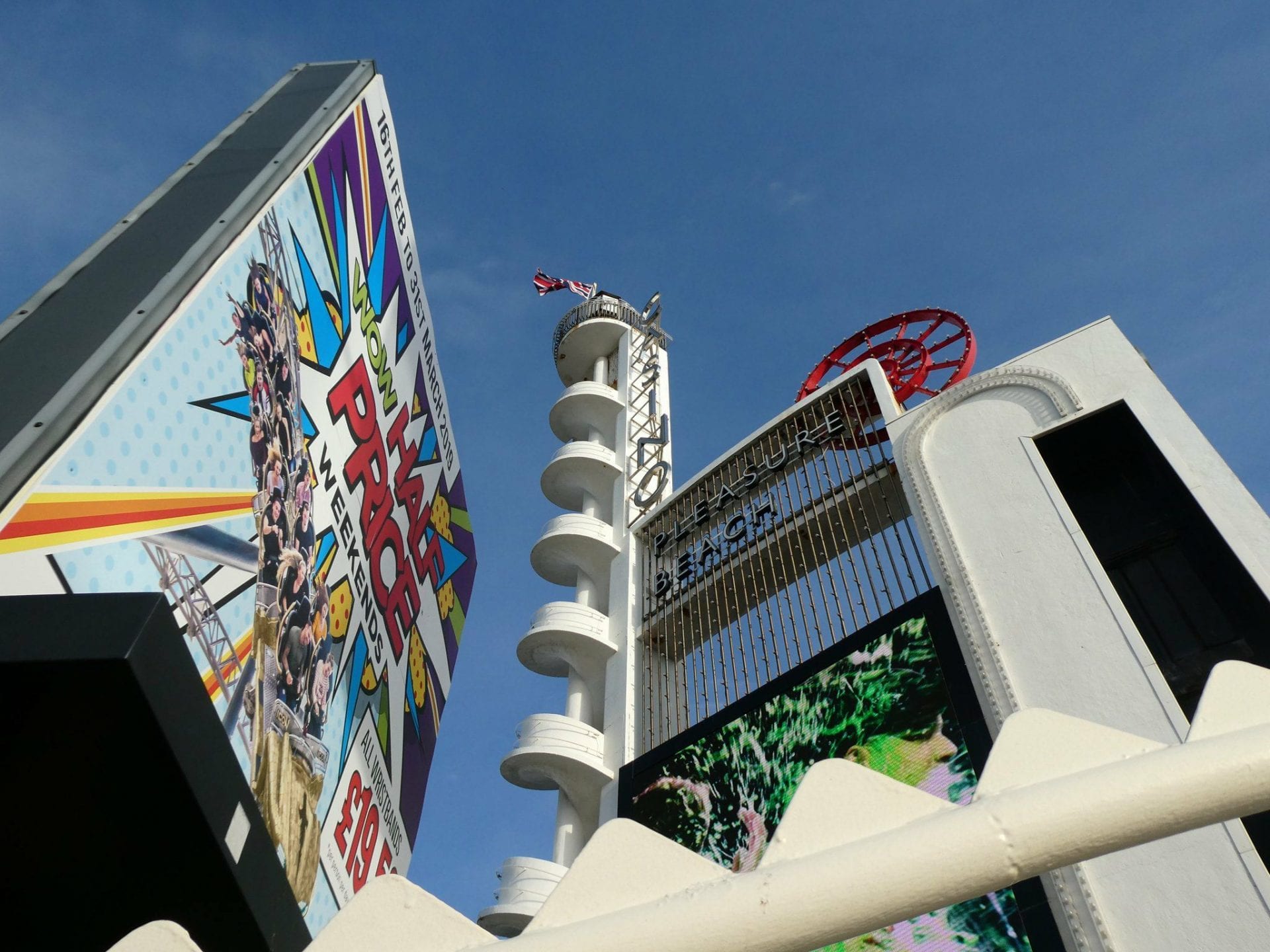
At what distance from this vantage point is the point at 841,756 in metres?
12.2

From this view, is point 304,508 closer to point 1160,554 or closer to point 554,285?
point 1160,554

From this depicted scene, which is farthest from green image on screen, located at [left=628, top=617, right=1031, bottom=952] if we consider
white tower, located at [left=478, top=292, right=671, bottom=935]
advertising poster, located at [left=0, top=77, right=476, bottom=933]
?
advertising poster, located at [left=0, top=77, right=476, bottom=933]

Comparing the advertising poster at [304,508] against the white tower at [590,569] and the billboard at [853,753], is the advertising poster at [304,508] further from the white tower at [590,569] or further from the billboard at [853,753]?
the billboard at [853,753]

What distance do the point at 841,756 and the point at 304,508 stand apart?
306 inches

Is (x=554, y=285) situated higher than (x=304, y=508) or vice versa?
(x=554, y=285)

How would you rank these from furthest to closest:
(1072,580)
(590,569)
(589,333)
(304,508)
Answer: (589,333) → (590,569) → (304,508) → (1072,580)

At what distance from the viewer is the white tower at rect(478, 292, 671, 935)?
55.9ft

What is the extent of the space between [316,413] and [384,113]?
6.00 meters

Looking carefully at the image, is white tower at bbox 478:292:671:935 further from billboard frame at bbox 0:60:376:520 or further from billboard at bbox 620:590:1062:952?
billboard frame at bbox 0:60:376:520

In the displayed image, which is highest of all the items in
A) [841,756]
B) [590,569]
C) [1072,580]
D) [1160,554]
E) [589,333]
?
[589,333]

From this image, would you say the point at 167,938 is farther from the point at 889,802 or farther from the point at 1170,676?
the point at 1170,676

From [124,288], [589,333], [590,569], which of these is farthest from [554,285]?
[124,288]

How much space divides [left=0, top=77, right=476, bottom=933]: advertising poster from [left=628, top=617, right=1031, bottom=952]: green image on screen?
189 inches

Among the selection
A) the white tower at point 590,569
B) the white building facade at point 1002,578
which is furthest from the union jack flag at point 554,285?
the white building facade at point 1002,578
